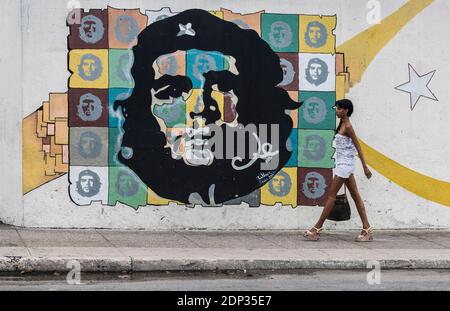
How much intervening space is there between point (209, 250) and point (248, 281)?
4.64ft

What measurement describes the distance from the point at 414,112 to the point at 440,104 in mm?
409

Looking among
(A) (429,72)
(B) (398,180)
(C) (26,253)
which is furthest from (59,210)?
(A) (429,72)

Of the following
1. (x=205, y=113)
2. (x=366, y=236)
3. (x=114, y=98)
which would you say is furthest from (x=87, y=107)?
(x=366, y=236)

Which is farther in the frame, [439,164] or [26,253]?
[439,164]

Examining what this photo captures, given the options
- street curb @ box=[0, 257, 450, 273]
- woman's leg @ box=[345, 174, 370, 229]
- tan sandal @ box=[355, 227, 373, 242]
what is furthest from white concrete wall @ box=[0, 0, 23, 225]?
tan sandal @ box=[355, 227, 373, 242]

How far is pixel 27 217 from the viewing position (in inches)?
468

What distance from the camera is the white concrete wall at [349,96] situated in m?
11.8

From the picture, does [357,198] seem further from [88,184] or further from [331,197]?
[88,184]

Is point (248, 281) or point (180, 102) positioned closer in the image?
point (248, 281)

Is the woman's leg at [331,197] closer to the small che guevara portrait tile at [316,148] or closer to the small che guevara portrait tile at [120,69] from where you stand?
the small che guevara portrait tile at [316,148]

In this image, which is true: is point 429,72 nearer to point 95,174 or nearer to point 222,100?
point 222,100

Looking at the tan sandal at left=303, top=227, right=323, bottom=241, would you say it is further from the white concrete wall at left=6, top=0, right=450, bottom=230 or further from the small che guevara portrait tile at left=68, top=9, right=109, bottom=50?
the small che guevara portrait tile at left=68, top=9, right=109, bottom=50

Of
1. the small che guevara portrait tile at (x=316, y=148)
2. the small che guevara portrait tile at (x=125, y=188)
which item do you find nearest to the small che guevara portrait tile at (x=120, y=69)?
the small che guevara portrait tile at (x=125, y=188)

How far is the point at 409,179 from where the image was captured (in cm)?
1251
